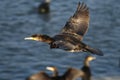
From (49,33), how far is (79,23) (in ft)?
56.8

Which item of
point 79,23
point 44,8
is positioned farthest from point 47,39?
point 44,8

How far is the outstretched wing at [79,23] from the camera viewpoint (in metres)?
14.4

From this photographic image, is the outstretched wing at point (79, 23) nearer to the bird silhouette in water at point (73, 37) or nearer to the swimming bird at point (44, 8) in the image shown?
the bird silhouette in water at point (73, 37)

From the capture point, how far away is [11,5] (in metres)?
37.5

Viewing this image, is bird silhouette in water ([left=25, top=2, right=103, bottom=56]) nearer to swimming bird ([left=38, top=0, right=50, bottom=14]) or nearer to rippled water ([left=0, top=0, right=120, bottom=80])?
rippled water ([left=0, top=0, right=120, bottom=80])

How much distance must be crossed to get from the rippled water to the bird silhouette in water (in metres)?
12.1

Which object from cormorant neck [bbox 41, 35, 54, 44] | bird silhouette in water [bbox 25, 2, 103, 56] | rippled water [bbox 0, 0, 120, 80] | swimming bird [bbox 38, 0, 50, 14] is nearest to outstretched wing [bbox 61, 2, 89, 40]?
bird silhouette in water [bbox 25, 2, 103, 56]

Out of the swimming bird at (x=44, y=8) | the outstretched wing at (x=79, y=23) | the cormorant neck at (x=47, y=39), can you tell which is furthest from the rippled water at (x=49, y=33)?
the cormorant neck at (x=47, y=39)

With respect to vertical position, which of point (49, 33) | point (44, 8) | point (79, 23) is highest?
point (79, 23)

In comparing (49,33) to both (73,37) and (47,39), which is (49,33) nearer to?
(73,37)

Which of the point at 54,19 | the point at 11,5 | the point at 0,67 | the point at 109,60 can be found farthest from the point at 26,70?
the point at 11,5

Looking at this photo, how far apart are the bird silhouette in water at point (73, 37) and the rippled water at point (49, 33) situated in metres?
12.1

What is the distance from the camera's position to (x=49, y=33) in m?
31.9

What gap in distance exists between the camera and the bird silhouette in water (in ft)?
41.1
